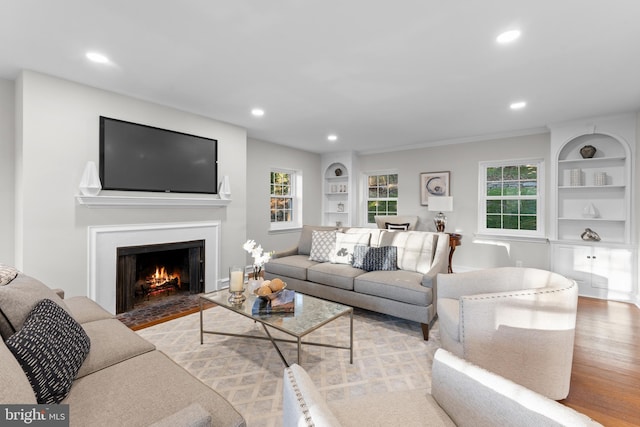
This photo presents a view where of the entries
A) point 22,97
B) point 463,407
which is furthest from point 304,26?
point 22,97

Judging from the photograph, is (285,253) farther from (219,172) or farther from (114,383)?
(114,383)

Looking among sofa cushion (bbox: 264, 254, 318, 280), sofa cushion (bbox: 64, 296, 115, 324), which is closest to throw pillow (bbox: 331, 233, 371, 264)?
sofa cushion (bbox: 264, 254, 318, 280)

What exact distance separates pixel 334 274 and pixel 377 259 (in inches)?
21.3

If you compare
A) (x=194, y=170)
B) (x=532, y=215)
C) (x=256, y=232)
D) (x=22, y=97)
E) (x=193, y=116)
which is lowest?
(x=256, y=232)

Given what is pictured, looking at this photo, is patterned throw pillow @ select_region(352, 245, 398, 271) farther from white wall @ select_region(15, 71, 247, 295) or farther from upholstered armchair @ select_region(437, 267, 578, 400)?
white wall @ select_region(15, 71, 247, 295)

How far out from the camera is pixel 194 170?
392cm

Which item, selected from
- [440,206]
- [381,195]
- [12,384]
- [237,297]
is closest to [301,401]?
[12,384]

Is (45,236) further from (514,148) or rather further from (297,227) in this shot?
(514,148)

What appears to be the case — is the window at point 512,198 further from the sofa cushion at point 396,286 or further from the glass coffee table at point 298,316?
the glass coffee table at point 298,316

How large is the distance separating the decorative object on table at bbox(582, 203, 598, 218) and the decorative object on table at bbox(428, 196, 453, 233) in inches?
69.3

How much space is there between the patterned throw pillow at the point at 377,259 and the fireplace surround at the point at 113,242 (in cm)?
221

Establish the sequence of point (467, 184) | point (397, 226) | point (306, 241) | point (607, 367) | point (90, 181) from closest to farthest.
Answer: point (607, 367) → point (90, 181) → point (306, 241) → point (467, 184) → point (397, 226)

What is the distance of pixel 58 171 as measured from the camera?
113 inches

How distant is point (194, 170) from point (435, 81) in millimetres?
3110
